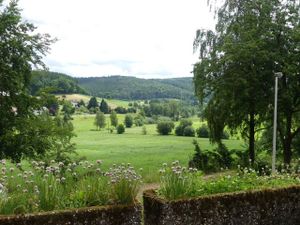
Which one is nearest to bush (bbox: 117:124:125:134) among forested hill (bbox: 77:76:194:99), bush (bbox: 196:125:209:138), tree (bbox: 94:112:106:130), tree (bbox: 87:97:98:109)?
tree (bbox: 94:112:106:130)

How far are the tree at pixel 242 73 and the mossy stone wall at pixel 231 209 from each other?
16234 millimetres

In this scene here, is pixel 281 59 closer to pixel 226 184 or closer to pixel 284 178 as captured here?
pixel 284 178

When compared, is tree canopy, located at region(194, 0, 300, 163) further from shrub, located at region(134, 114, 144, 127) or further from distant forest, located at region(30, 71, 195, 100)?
distant forest, located at region(30, 71, 195, 100)

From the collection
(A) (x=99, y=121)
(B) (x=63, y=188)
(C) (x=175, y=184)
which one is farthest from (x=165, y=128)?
(B) (x=63, y=188)

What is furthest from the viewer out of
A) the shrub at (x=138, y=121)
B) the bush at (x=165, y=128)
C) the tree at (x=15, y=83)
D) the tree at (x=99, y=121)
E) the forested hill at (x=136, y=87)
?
the forested hill at (x=136, y=87)

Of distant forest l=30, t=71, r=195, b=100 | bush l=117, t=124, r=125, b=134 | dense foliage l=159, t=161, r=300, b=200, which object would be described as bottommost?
bush l=117, t=124, r=125, b=134

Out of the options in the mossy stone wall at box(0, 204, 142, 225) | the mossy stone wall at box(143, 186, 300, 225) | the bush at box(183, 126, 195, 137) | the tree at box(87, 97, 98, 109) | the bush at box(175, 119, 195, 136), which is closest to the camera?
the mossy stone wall at box(0, 204, 142, 225)

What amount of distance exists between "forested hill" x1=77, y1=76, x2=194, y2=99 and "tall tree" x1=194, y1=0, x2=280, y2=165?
5231 inches

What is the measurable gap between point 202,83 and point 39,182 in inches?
822

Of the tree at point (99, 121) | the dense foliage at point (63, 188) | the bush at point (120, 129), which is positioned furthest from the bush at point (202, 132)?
the dense foliage at point (63, 188)

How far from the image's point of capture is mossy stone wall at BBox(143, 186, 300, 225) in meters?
7.33

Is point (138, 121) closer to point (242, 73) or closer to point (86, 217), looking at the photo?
point (242, 73)

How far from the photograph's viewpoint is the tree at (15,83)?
18.8 m

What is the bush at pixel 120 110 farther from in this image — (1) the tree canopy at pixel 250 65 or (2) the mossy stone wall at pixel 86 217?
(2) the mossy stone wall at pixel 86 217
